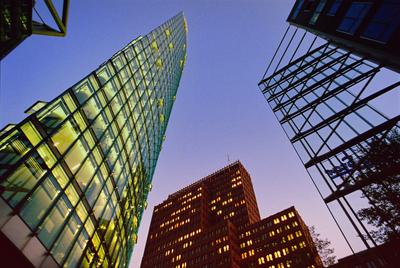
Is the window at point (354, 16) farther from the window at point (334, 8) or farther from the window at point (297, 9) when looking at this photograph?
the window at point (297, 9)

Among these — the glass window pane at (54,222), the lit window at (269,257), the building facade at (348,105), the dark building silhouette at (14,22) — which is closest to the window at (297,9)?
the building facade at (348,105)

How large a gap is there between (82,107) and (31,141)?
4.70 m

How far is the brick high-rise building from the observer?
8269cm

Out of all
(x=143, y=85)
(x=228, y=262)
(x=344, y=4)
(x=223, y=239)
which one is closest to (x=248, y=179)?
(x=223, y=239)

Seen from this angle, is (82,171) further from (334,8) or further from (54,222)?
(334,8)

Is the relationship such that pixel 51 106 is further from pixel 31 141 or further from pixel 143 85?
pixel 143 85

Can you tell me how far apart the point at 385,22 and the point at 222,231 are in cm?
9759

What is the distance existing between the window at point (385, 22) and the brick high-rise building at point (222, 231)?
53505 mm

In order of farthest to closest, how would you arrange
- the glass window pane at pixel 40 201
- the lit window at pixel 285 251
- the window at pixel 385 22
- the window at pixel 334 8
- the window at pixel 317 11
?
the lit window at pixel 285 251
the window at pixel 317 11
the window at pixel 334 8
the window at pixel 385 22
the glass window pane at pixel 40 201

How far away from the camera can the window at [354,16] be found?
12.1 metres

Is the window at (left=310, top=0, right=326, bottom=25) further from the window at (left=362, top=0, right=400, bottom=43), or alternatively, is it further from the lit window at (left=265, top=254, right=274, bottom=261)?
the lit window at (left=265, top=254, right=274, bottom=261)

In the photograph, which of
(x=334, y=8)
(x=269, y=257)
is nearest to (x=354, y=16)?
(x=334, y=8)

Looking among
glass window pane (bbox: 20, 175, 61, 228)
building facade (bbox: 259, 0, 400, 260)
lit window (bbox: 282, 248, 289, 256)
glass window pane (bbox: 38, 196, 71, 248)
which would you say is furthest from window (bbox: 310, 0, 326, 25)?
lit window (bbox: 282, 248, 289, 256)

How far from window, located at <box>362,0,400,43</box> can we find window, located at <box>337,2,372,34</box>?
83cm
